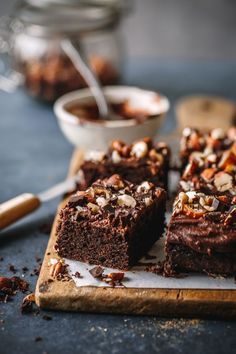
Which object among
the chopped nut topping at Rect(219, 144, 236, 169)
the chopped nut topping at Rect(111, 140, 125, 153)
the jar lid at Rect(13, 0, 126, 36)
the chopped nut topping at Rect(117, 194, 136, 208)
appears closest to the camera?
the chopped nut topping at Rect(117, 194, 136, 208)

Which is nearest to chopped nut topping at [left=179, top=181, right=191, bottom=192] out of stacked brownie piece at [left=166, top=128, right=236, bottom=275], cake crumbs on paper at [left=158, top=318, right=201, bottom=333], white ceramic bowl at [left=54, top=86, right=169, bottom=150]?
stacked brownie piece at [left=166, top=128, right=236, bottom=275]

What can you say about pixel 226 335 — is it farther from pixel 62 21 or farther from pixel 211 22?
pixel 211 22

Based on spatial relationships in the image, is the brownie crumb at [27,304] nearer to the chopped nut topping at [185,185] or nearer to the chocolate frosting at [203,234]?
the chocolate frosting at [203,234]

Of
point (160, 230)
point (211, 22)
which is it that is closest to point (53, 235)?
point (160, 230)

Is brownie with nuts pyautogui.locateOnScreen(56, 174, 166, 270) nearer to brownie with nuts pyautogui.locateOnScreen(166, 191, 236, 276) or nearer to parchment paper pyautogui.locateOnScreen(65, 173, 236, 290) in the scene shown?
parchment paper pyautogui.locateOnScreen(65, 173, 236, 290)

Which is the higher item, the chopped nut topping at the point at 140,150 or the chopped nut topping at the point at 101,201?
the chopped nut topping at the point at 101,201

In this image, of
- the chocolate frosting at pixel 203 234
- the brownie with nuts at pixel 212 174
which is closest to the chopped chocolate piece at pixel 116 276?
the chocolate frosting at pixel 203 234

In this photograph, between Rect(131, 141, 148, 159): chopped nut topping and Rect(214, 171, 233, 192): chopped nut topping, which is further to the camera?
Rect(131, 141, 148, 159): chopped nut topping
